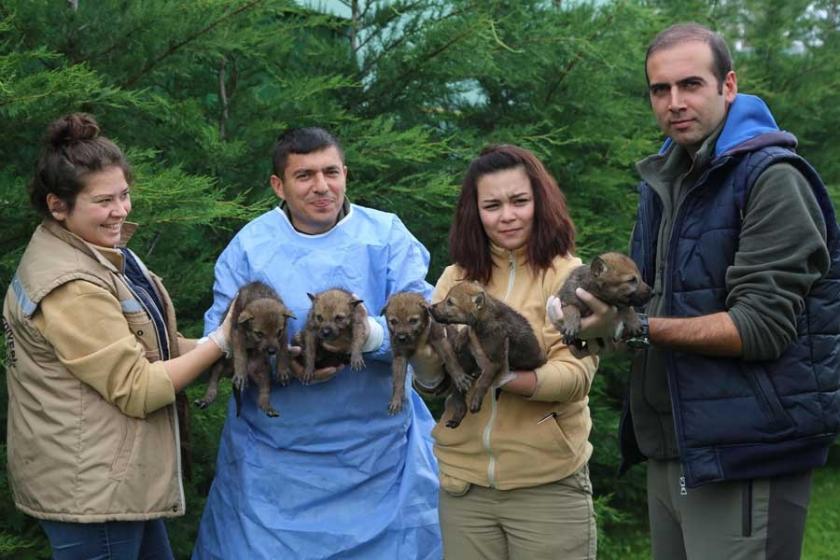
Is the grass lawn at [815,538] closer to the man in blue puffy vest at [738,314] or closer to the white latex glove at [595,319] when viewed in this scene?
the man in blue puffy vest at [738,314]

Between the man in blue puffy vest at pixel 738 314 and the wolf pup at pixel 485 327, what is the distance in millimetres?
333

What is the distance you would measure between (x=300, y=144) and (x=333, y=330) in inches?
39.0

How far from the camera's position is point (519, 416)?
4168 mm

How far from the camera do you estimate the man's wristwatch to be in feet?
Answer: 11.9

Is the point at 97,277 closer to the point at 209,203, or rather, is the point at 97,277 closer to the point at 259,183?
the point at 209,203

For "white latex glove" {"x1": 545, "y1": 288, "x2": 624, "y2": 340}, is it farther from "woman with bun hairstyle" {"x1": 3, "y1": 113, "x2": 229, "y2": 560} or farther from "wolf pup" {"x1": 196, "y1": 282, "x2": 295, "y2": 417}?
"woman with bun hairstyle" {"x1": 3, "y1": 113, "x2": 229, "y2": 560}

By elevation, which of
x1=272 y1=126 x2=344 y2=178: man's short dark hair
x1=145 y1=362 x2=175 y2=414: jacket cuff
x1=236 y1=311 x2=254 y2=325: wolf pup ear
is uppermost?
x1=272 y1=126 x2=344 y2=178: man's short dark hair

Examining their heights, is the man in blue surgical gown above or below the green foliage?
below

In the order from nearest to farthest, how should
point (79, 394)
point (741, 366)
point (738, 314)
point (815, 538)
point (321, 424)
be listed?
point (738, 314) → point (741, 366) → point (79, 394) → point (321, 424) → point (815, 538)

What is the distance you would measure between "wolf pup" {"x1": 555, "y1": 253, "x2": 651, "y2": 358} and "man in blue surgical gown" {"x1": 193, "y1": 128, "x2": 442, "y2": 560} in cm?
108

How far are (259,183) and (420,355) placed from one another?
109 inches

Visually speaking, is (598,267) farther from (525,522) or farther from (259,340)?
(259,340)

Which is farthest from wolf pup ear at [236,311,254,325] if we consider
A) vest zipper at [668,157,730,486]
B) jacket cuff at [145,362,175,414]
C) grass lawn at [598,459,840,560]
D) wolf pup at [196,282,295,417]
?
grass lawn at [598,459,840,560]

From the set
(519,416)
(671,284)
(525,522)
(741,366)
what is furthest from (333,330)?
(741,366)
